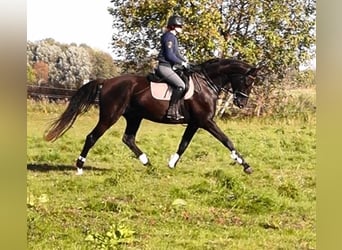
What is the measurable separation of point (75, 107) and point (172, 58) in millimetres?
642

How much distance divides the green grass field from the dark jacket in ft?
1.26

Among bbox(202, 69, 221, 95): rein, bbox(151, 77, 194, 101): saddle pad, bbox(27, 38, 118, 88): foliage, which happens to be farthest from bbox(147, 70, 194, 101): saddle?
bbox(27, 38, 118, 88): foliage

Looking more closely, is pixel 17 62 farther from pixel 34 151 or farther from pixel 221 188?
pixel 221 188

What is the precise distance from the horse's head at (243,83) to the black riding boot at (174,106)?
334 mm

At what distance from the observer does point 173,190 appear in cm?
355

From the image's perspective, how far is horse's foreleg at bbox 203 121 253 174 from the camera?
3570mm

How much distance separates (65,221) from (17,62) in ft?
3.16

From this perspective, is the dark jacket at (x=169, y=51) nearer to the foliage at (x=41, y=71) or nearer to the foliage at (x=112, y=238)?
the foliage at (x=41, y=71)

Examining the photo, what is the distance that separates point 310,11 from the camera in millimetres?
3543

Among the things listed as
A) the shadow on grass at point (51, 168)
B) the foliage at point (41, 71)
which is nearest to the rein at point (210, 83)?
the shadow on grass at point (51, 168)

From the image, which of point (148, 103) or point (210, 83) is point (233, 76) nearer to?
point (210, 83)

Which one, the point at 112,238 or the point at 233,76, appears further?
the point at 233,76

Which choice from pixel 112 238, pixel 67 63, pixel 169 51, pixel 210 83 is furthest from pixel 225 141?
pixel 67 63

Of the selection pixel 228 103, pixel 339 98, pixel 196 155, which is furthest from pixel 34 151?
pixel 339 98
